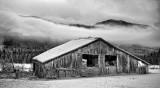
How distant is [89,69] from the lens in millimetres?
31516

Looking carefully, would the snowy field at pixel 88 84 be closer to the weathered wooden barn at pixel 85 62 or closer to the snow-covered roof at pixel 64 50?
the weathered wooden barn at pixel 85 62

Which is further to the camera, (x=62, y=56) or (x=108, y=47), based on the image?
(x=108, y=47)

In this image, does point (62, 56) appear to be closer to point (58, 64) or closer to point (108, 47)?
point (58, 64)

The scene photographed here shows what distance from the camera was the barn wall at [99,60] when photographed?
95.9 feet

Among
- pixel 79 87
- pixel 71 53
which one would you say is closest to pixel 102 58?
pixel 71 53

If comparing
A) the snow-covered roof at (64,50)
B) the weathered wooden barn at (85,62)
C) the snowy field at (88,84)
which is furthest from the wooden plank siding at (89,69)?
the snowy field at (88,84)

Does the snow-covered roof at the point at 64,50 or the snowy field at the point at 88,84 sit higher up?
the snow-covered roof at the point at 64,50

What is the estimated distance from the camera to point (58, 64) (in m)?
29.0

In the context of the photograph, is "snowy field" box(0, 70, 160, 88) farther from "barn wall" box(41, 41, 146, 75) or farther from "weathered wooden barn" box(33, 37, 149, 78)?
"barn wall" box(41, 41, 146, 75)

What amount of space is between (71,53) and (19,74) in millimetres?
7168

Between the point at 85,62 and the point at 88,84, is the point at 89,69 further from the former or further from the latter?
the point at 88,84

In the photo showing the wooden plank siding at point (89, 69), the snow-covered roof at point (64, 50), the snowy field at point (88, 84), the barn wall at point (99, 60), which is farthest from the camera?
the snow-covered roof at point (64, 50)

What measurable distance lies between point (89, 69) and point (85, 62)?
1.37m

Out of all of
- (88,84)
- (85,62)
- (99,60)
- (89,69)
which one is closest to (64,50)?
(85,62)
